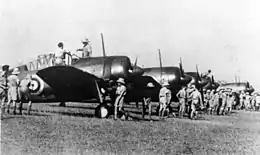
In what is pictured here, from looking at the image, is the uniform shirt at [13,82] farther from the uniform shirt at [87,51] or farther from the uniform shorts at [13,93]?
the uniform shirt at [87,51]

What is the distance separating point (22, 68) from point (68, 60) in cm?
234

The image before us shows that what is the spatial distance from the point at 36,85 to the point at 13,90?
7.01ft

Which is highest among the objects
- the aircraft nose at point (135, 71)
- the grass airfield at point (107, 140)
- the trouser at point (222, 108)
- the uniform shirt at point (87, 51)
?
the uniform shirt at point (87, 51)

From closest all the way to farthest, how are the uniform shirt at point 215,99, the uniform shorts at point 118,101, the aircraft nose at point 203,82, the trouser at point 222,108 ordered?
the uniform shorts at point 118,101, the uniform shirt at point 215,99, the trouser at point 222,108, the aircraft nose at point 203,82

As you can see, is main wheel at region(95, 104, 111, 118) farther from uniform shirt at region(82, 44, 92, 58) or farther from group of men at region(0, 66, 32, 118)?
group of men at region(0, 66, 32, 118)

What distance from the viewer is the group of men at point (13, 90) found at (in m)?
11.5

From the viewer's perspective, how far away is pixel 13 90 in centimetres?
1144

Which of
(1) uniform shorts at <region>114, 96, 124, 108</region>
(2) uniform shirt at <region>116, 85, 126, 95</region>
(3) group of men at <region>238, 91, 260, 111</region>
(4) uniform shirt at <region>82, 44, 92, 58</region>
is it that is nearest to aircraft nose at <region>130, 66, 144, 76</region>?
(2) uniform shirt at <region>116, 85, 126, 95</region>

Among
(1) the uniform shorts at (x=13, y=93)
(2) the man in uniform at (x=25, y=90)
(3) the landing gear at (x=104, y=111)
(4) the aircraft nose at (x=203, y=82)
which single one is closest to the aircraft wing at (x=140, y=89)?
(3) the landing gear at (x=104, y=111)

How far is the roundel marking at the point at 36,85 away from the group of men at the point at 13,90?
30.0 inches

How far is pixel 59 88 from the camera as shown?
43.8 ft

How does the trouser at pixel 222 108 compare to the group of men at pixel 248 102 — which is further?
the group of men at pixel 248 102


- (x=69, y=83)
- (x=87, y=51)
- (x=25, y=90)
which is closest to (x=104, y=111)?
(x=69, y=83)

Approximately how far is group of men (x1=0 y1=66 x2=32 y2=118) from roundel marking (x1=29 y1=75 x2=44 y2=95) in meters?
0.76
